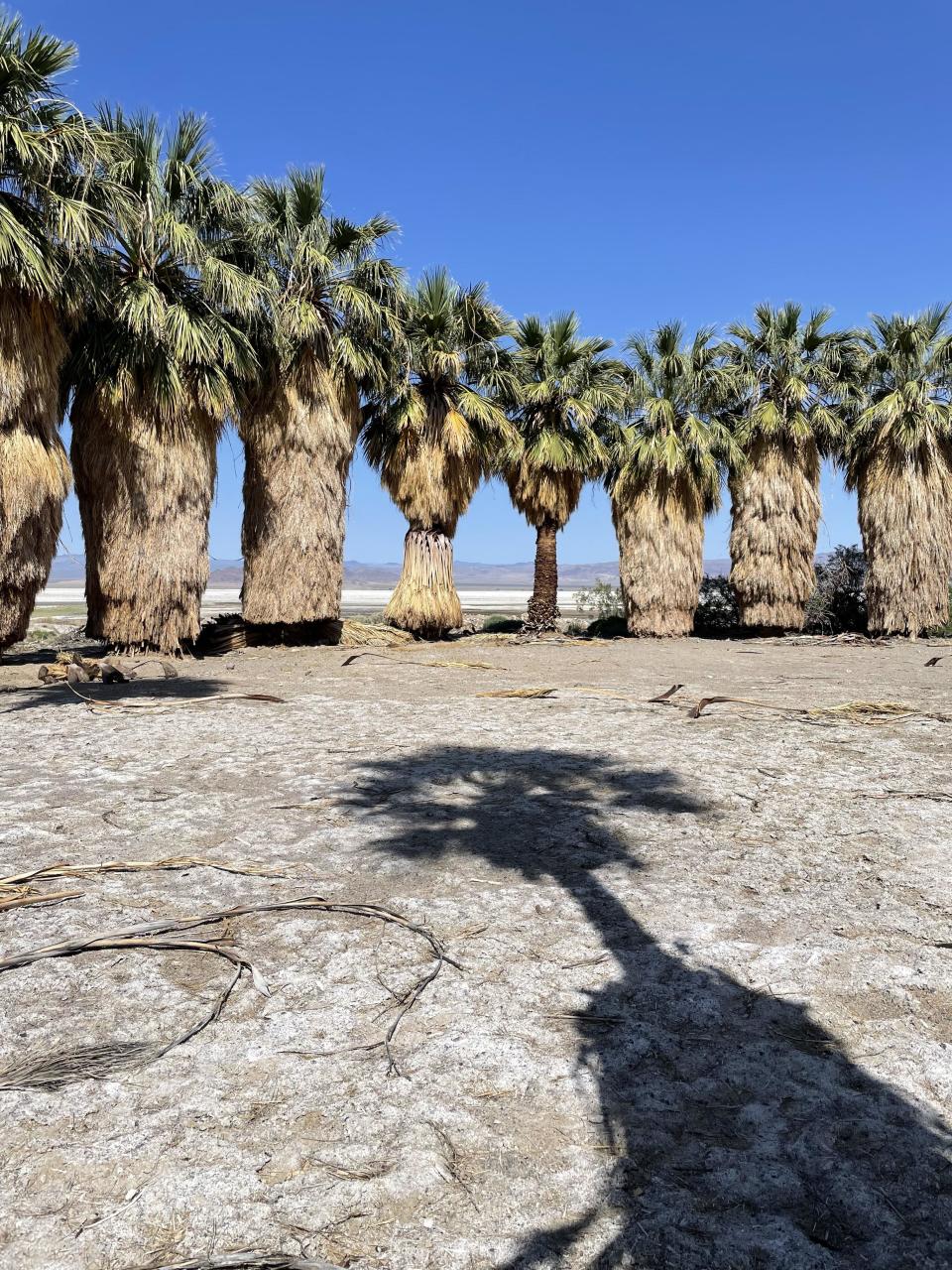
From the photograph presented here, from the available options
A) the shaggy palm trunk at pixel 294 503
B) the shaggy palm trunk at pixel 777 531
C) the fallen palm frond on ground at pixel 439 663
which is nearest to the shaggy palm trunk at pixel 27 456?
the fallen palm frond on ground at pixel 439 663

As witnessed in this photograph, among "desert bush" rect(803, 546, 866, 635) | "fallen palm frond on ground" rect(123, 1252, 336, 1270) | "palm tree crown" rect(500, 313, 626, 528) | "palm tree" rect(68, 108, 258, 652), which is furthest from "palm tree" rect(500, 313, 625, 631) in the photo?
"fallen palm frond on ground" rect(123, 1252, 336, 1270)

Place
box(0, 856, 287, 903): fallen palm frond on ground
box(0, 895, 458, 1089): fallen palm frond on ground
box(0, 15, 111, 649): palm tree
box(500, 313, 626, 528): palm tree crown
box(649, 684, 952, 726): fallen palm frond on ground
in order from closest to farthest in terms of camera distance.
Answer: box(0, 895, 458, 1089): fallen palm frond on ground → box(0, 856, 287, 903): fallen palm frond on ground → box(649, 684, 952, 726): fallen palm frond on ground → box(0, 15, 111, 649): palm tree → box(500, 313, 626, 528): palm tree crown

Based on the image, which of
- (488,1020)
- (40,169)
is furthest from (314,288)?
(488,1020)

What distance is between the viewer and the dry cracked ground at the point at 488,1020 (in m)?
2.04

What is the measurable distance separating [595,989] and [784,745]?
470 cm

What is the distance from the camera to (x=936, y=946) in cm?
346

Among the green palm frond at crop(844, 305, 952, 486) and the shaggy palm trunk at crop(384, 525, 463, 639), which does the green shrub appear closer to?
the shaggy palm trunk at crop(384, 525, 463, 639)

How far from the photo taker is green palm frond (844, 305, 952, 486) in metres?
20.7

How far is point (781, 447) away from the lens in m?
22.0

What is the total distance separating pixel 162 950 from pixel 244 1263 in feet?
5.64

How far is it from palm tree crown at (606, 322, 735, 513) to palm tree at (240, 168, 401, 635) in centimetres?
717

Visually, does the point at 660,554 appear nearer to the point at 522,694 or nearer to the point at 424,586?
the point at 424,586

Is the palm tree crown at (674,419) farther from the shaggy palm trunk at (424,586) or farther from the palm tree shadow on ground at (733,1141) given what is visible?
the palm tree shadow on ground at (733,1141)

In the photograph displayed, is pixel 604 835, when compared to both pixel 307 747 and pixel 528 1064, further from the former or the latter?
pixel 307 747
